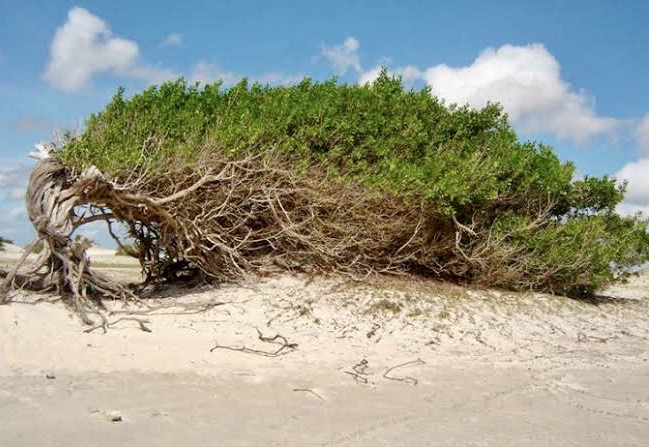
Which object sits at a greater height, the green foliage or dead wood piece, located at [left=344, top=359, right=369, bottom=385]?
the green foliage

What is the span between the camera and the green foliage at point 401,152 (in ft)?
32.7

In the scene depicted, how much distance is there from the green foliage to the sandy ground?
1521mm

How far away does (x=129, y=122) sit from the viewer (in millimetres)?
10141

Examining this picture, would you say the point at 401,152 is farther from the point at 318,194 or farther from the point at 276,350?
the point at 276,350

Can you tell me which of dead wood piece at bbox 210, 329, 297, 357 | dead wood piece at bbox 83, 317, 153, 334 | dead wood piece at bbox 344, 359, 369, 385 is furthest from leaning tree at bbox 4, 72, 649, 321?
dead wood piece at bbox 344, 359, 369, 385

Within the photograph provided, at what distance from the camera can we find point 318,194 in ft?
35.2

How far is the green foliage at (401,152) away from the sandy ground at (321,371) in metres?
1.52

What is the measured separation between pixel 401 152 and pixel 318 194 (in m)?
1.81

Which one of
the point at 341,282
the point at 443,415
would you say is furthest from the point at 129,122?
the point at 443,415

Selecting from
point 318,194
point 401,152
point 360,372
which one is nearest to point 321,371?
point 360,372

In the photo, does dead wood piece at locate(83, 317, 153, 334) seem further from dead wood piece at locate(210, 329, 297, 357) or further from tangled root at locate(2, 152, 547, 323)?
dead wood piece at locate(210, 329, 297, 357)

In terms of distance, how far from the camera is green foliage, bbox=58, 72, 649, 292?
32.7 feet

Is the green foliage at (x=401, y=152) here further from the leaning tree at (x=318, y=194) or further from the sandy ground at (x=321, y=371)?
the sandy ground at (x=321, y=371)

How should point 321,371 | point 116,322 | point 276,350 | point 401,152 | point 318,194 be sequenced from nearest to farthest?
point 321,371 → point 276,350 → point 116,322 → point 318,194 → point 401,152
